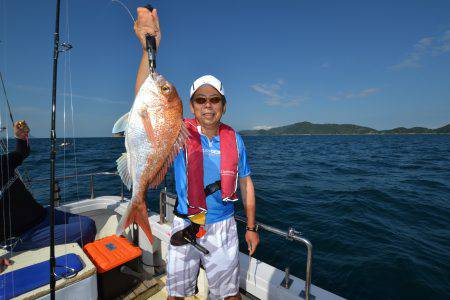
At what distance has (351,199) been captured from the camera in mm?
10594

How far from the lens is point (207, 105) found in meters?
2.47

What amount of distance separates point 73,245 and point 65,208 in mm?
2643

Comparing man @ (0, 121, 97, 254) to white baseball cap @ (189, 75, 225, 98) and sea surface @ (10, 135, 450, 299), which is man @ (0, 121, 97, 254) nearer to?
sea surface @ (10, 135, 450, 299)

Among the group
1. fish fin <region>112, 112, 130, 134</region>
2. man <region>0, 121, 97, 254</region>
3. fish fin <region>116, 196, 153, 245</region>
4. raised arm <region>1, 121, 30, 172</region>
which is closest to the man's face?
fish fin <region>112, 112, 130, 134</region>

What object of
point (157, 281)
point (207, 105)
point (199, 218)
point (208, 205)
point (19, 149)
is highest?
point (207, 105)

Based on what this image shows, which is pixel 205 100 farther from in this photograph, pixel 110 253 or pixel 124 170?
pixel 110 253


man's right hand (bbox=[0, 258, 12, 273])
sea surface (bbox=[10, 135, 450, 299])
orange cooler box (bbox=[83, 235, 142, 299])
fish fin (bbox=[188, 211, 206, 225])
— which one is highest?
fish fin (bbox=[188, 211, 206, 225])

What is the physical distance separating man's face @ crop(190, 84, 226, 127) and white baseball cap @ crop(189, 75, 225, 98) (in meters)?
0.03

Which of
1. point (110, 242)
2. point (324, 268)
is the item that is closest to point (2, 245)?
point (110, 242)

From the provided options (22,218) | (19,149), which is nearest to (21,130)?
(19,149)

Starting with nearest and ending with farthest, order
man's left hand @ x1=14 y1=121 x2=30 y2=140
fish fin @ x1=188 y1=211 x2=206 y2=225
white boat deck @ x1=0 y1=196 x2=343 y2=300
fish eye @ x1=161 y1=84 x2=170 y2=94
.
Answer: fish eye @ x1=161 y1=84 x2=170 y2=94 < fish fin @ x1=188 y1=211 x2=206 y2=225 < white boat deck @ x1=0 y1=196 x2=343 y2=300 < man's left hand @ x1=14 y1=121 x2=30 y2=140

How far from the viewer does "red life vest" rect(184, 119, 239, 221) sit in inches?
95.0

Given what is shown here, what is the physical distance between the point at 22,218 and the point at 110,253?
1.48 meters

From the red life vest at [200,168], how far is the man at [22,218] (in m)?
2.39
